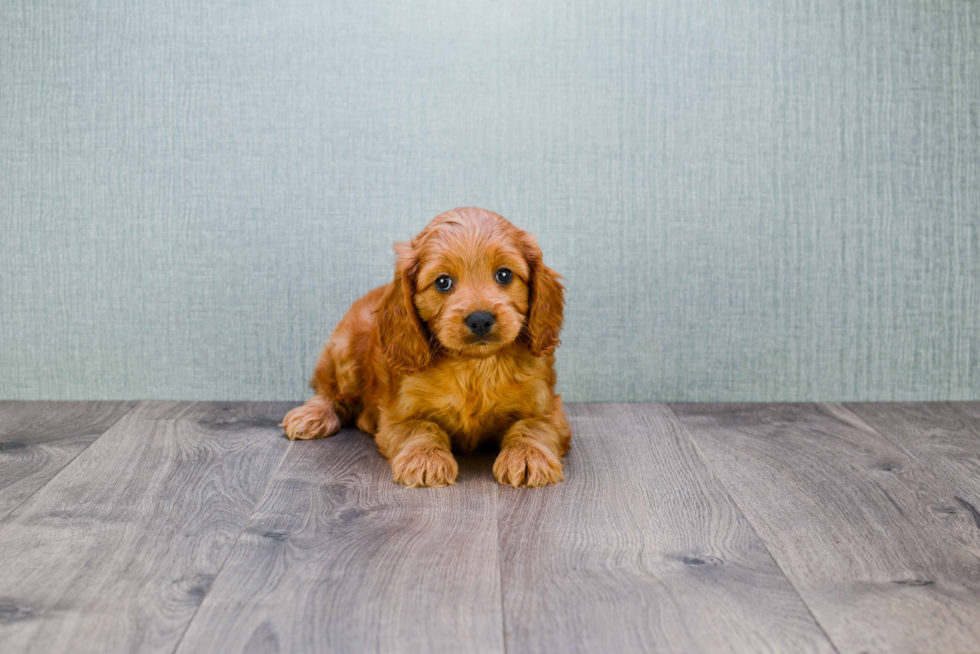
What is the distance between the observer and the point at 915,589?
1604 mm

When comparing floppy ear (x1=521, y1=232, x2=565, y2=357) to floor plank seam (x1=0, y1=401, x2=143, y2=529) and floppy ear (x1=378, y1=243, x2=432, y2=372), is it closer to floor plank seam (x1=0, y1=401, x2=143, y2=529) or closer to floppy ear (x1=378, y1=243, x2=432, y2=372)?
floppy ear (x1=378, y1=243, x2=432, y2=372)

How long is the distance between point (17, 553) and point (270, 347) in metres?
1.38

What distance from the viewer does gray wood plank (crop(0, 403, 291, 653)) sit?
4.80ft

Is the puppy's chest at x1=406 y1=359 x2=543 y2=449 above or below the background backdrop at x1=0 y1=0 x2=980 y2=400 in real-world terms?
below

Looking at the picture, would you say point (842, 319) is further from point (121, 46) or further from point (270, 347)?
point (121, 46)

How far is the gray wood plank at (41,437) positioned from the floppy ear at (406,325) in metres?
0.95

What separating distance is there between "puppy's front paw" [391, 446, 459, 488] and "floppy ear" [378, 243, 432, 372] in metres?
0.23

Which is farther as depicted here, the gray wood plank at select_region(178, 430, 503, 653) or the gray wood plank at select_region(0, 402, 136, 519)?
the gray wood plank at select_region(0, 402, 136, 519)

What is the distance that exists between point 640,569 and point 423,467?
28.0 inches

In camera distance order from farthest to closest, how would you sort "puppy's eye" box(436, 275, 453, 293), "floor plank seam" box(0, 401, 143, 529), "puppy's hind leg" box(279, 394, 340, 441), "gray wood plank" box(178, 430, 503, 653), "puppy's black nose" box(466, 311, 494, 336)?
"puppy's hind leg" box(279, 394, 340, 441), "puppy's eye" box(436, 275, 453, 293), "puppy's black nose" box(466, 311, 494, 336), "floor plank seam" box(0, 401, 143, 529), "gray wood plank" box(178, 430, 503, 653)

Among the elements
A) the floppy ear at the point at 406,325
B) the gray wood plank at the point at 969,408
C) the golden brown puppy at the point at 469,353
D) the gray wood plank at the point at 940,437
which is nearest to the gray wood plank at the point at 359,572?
the golden brown puppy at the point at 469,353

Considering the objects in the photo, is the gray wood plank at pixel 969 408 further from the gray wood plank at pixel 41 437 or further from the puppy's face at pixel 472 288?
the gray wood plank at pixel 41 437

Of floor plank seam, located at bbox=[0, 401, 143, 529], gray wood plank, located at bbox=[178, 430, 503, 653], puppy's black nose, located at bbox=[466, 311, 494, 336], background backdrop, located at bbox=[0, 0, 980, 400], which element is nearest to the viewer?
gray wood plank, located at bbox=[178, 430, 503, 653]

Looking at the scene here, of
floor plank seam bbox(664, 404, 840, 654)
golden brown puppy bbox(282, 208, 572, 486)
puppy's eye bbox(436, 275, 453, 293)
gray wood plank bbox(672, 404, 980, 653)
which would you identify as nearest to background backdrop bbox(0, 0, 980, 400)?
floor plank seam bbox(664, 404, 840, 654)
